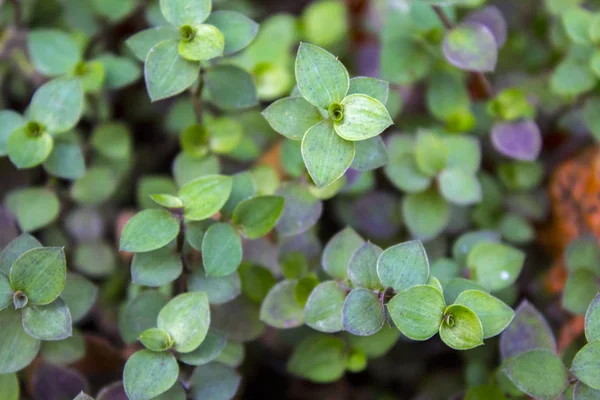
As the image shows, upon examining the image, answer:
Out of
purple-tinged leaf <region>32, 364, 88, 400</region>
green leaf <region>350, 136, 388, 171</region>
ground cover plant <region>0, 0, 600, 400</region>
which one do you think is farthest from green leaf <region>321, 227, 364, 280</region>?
purple-tinged leaf <region>32, 364, 88, 400</region>

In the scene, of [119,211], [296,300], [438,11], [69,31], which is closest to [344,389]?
[296,300]

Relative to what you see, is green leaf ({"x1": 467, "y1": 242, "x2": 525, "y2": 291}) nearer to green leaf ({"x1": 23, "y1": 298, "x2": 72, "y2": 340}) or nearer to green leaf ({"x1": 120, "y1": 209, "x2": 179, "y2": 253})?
green leaf ({"x1": 120, "y1": 209, "x2": 179, "y2": 253})

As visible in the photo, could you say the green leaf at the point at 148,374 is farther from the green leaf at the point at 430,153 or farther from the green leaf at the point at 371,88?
the green leaf at the point at 430,153

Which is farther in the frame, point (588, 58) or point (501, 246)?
point (588, 58)

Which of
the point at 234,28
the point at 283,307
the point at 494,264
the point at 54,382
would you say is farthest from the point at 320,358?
the point at 234,28

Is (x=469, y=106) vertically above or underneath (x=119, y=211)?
above

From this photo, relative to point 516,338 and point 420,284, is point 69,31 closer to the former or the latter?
point 420,284

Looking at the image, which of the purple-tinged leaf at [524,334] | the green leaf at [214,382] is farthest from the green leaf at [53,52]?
the purple-tinged leaf at [524,334]
